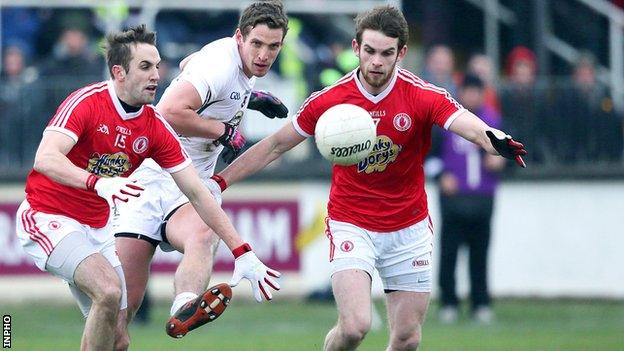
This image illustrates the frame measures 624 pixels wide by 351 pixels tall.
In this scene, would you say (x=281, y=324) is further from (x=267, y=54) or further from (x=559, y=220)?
(x=267, y=54)

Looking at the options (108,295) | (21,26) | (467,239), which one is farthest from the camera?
(21,26)

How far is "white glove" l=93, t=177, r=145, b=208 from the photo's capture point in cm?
904

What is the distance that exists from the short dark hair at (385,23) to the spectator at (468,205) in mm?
5612

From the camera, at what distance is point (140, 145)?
32.9ft

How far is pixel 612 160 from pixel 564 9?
11.5ft

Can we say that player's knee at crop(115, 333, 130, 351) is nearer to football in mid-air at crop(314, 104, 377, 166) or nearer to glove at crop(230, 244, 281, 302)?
glove at crop(230, 244, 281, 302)

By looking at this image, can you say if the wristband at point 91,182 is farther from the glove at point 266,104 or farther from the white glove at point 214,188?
the glove at point 266,104

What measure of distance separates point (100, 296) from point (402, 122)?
2311 mm

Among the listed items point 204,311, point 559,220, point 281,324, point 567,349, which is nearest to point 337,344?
point 204,311

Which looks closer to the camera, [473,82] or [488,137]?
[488,137]

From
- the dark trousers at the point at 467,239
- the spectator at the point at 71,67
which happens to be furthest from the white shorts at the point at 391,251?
the spectator at the point at 71,67

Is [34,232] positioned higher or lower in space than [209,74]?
lower

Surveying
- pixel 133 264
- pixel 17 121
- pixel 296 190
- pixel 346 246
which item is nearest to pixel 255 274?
pixel 346 246

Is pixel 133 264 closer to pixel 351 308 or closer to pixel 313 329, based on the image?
pixel 351 308
